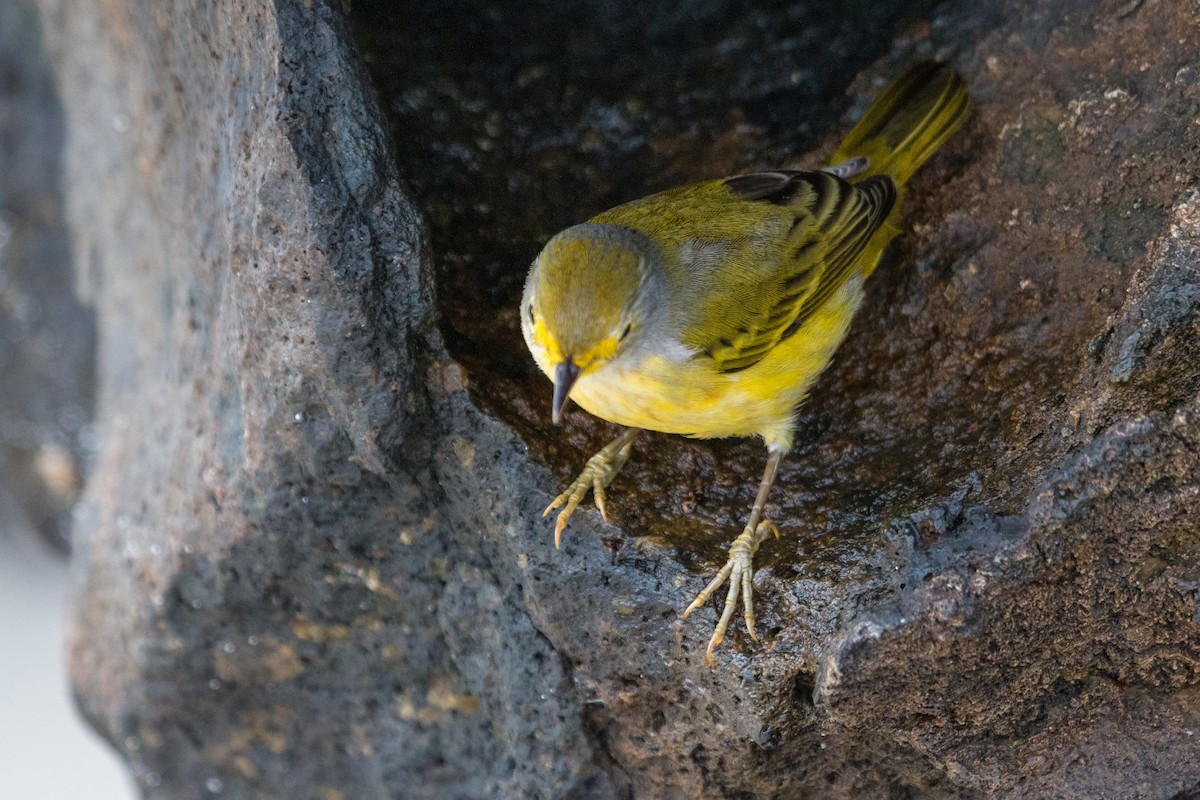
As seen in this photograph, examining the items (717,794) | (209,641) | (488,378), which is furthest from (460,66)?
(717,794)

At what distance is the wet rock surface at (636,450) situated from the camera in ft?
9.96

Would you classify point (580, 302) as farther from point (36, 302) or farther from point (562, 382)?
point (36, 302)

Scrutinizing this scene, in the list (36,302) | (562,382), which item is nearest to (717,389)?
(562,382)

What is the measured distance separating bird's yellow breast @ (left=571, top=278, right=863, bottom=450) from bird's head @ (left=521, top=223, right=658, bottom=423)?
11 centimetres

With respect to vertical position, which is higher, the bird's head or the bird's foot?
the bird's head

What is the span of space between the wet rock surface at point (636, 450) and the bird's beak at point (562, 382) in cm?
32

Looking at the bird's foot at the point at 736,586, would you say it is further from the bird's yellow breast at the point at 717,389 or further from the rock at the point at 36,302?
the rock at the point at 36,302

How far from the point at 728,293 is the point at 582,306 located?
0.65 metres

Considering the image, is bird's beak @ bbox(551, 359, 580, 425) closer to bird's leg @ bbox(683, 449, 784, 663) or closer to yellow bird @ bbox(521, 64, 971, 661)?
yellow bird @ bbox(521, 64, 971, 661)

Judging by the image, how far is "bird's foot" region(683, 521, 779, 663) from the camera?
10.6 feet

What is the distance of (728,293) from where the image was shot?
3689mm

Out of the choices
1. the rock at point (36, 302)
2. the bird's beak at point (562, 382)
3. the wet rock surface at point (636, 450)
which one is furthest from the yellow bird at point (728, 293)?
the rock at point (36, 302)

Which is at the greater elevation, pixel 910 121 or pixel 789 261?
pixel 910 121

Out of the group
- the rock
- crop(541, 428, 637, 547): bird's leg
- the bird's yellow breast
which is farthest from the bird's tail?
the rock
